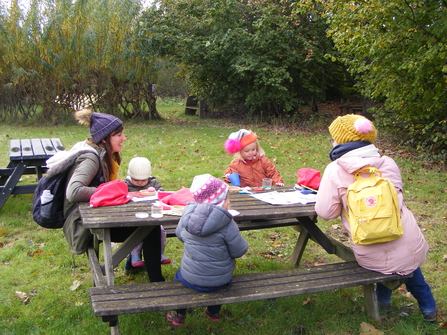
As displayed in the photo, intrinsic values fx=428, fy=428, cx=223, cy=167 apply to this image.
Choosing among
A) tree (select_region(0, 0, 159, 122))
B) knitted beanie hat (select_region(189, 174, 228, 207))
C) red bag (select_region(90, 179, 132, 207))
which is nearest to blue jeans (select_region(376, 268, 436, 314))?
knitted beanie hat (select_region(189, 174, 228, 207))

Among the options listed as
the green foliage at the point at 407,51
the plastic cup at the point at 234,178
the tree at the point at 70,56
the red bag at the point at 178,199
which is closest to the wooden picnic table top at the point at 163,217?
the red bag at the point at 178,199

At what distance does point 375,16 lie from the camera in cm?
788

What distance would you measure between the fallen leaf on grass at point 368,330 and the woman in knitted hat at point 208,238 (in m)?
1.19

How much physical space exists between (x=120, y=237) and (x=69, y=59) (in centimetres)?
1276

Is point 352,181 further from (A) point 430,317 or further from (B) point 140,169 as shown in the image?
(B) point 140,169

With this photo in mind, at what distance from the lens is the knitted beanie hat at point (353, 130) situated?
10.3 feet

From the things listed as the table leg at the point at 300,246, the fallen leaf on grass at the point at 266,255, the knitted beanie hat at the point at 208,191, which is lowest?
the fallen leaf on grass at the point at 266,255

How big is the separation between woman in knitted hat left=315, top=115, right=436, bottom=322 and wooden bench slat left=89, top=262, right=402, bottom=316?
0.11m

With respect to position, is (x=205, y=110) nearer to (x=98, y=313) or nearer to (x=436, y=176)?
(x=436, y=176)

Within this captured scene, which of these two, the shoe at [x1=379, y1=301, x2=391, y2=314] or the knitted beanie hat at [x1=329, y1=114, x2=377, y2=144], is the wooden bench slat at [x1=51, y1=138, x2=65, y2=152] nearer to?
the knitted beanie hat at [x1=329, y1=114, x2=377, y2=144]

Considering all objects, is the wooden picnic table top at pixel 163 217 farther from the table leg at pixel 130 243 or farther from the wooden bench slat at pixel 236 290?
the wooden bench slat at pixel 236 290

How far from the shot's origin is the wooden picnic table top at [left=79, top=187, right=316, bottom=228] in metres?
3.03

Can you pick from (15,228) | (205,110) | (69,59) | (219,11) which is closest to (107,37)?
(69,59)

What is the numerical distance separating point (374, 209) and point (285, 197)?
114 cm
